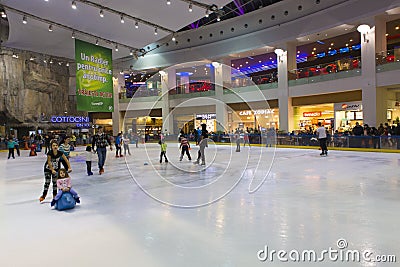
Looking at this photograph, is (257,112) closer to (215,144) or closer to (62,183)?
(215,144)

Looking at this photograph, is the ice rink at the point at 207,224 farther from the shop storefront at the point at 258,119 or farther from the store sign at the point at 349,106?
the shop storefront at the point at 258,119

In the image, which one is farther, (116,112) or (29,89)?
(116,112)

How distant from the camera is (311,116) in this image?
75.3ft

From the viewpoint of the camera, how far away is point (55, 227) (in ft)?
13.1

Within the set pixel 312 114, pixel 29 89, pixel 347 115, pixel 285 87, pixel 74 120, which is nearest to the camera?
pixel 347 115

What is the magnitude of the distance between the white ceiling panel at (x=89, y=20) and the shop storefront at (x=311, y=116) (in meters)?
12.2

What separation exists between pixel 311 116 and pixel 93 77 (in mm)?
16113

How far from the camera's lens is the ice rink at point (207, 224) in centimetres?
296

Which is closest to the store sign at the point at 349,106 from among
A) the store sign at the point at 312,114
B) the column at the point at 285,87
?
the store sign at the point at 312,114

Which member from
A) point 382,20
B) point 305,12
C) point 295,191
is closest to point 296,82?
point 305,12

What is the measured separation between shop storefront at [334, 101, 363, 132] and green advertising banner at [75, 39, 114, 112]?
14.2 m

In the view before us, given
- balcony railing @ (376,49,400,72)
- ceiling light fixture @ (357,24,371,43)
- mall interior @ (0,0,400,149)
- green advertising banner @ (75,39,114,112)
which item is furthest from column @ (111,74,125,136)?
balcony railing @ (376,49,400,72)

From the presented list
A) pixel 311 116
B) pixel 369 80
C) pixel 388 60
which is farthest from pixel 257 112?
pixel 388 60

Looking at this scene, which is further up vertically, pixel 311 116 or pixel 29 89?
pixel 29 89
